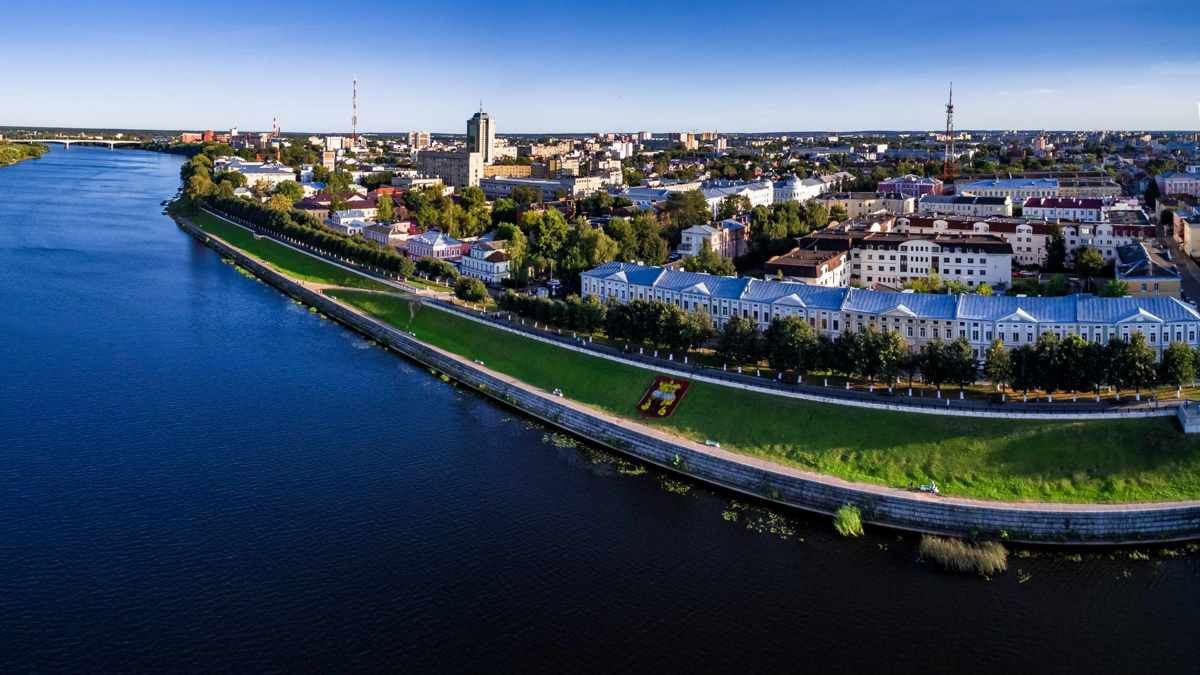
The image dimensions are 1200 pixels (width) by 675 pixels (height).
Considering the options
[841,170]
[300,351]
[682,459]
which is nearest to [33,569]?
[682,459]

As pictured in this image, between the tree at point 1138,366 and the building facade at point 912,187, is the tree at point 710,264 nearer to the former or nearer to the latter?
the tree at point 1138,366

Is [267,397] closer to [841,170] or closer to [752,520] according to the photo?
[752,520]

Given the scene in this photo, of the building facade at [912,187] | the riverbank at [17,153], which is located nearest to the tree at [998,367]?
the building facade at [912,187]

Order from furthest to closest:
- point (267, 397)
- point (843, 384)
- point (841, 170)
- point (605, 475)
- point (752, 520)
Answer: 1. point (841, 170)
2. point (267, 397)
3. point (843, 384)
4. point (605, 475)
5. point (752, 520)

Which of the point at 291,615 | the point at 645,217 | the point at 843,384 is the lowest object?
the point at 291,615

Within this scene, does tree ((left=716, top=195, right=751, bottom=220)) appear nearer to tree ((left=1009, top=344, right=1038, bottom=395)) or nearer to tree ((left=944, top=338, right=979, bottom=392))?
tree ((left=944, top=338, right=979, bottom=392))

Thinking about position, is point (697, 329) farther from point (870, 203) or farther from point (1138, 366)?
point (870, 203)

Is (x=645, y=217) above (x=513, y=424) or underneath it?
above

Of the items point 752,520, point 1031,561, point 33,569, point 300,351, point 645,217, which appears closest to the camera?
point 33,569
